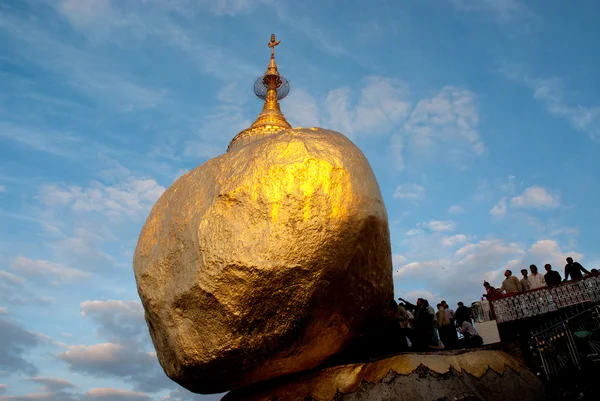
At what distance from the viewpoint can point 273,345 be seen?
4691 millimetres

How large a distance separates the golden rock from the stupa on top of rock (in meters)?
0.01

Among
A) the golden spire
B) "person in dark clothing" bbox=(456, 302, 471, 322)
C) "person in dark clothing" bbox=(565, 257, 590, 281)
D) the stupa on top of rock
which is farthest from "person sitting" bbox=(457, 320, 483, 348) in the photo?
the golden spire

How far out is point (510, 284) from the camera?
10.4 metres

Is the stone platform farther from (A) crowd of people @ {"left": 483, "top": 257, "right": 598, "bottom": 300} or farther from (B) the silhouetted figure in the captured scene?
(A) crowd of people @ {"left": 483, "top": 257, "right": 598, "bottom": 300}

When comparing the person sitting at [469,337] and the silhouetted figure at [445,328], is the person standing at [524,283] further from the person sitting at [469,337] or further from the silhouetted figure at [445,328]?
the person sitting at [469,337]

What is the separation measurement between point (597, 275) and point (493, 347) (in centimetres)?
549

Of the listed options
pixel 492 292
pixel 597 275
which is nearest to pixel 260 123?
pixel 492 292

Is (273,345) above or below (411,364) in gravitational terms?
above

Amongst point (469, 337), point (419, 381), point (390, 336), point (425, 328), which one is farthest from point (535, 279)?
point (419, 381)

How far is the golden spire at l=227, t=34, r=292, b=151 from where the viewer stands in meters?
15.4

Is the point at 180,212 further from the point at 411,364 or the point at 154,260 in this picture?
the point at 411,364

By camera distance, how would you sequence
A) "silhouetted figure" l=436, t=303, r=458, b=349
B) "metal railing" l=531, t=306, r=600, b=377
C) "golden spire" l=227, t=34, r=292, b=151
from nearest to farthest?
"metal railing" l=531, t=306, r=600, b=377, "silhouetted figure" l=436, t=303, r=458, b=349, "golden spire" l=227, t=34, r=292, b=151

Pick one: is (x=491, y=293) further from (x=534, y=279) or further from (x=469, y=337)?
(x=469, y=337)

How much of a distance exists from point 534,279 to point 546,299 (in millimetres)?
570
